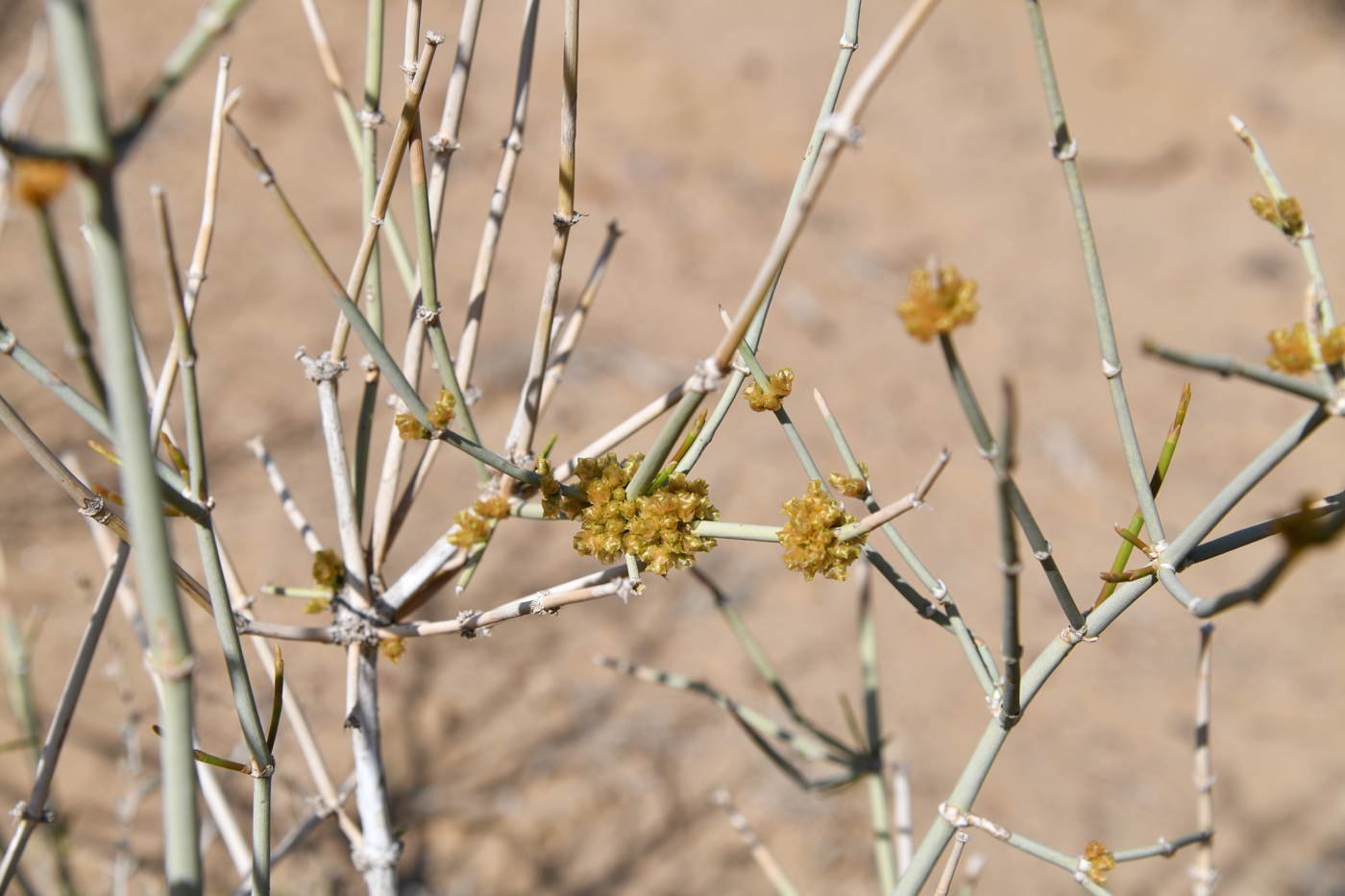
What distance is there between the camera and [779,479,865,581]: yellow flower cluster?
1.96 feet

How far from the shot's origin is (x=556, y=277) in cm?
70

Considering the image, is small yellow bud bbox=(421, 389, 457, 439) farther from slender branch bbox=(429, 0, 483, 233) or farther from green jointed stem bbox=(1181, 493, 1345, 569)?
green jointed stem bbox=(1181, 493, 1345, 569)

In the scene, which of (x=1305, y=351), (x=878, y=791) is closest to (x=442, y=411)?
(x=1305, y=351)

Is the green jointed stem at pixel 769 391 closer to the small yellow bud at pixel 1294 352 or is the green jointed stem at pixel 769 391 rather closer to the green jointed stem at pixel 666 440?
the green jointed stem at pixel 666 440

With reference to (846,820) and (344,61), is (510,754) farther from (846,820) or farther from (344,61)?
(344,61)

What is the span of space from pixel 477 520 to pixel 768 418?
8.55ft

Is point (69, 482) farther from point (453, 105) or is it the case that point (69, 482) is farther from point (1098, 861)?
point (1098, 861)

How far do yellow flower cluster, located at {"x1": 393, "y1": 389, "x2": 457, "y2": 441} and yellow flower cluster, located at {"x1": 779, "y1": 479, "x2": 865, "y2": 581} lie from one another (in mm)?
257

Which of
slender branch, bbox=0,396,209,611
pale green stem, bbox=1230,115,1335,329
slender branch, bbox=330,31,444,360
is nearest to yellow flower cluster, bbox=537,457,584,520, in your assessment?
slender branch, bbox=330,31,444,360

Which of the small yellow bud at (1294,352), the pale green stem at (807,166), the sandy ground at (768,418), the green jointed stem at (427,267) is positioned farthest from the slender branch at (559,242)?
the sandy ground at (768,418)

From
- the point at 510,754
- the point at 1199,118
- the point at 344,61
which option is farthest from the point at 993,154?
the point at 510,754

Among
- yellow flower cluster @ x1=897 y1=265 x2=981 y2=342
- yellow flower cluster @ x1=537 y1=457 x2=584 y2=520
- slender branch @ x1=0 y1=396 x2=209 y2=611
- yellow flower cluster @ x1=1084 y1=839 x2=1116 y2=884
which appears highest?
slender branch @ x1=0 y1=396 x2=209 y2=611

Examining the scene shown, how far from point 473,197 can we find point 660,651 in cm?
239

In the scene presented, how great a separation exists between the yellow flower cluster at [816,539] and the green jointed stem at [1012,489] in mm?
117
